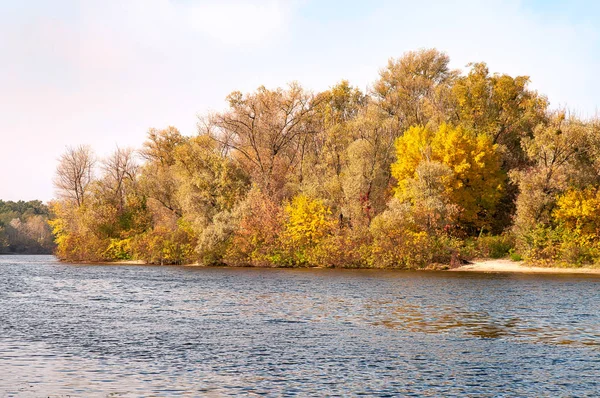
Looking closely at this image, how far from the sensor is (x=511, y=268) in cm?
7156

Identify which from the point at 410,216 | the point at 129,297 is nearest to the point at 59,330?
the point at 129,297

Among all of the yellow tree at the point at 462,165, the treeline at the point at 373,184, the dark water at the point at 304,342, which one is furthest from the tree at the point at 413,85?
the dark water at the point at 304,342

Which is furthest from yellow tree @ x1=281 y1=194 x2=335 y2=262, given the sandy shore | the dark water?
the dark water

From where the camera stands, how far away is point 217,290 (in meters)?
50.7

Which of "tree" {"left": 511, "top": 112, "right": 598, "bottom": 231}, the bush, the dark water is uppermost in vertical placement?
"tree" {"left": 511, "top": 112, "right": 598, "bottom": 231}

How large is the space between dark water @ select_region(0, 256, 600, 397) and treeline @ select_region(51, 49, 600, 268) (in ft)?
92.4

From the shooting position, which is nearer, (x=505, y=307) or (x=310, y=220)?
(x=505, y=307)

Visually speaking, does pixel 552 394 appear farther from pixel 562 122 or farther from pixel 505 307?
pixel 562 122

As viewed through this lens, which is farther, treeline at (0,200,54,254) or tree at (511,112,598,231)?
treeline at (0,200,54,254)

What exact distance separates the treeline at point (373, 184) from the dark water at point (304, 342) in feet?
92.4

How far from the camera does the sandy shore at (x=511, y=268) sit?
67.9 meters

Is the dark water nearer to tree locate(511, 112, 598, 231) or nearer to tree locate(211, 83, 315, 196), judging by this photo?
tree locate(511, 112, 598, 231)

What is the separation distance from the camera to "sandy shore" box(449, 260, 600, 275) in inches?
2672

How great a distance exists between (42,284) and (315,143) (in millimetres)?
50558
